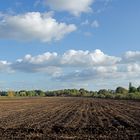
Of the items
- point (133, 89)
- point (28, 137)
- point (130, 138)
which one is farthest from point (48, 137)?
point (133, 89)

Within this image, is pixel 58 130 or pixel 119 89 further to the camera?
pixel 119 89

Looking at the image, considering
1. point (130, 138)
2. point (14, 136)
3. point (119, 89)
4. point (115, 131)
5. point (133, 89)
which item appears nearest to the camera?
point (130, 138)

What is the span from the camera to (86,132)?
1850cm

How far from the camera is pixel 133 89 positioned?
149m

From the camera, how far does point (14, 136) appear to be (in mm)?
17516

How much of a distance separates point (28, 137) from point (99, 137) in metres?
2.97

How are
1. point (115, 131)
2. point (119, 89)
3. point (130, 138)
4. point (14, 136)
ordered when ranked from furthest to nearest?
point (119, 89), point (115, 131), point (14, 136), point (130, 138)

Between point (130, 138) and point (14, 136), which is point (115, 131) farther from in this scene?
point (14, 136)

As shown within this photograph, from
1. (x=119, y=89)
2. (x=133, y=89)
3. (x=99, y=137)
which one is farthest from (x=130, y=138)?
(x=119, y=89)

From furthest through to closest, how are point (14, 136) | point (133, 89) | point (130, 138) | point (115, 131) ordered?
point (133, 89)
point (115, 131)
point (14, 136)
point (130, 138)

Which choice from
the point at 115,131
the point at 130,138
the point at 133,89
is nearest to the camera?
the point at 130,138

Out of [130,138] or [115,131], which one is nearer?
[130,138]

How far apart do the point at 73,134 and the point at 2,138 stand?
3098 mm

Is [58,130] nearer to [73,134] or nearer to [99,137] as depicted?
[73,134]
